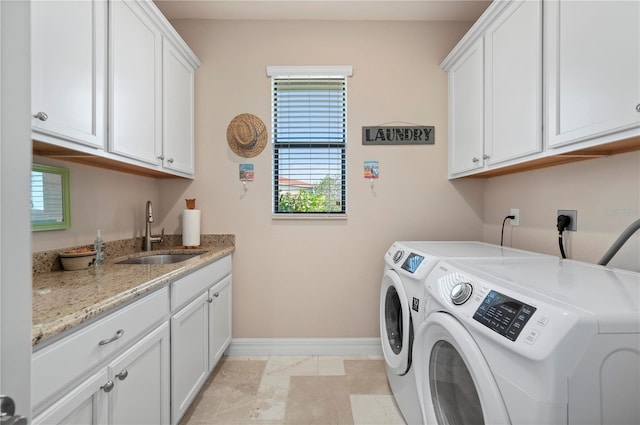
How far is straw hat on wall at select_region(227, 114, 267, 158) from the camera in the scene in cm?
236

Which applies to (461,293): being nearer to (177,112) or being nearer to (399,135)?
(399,135)

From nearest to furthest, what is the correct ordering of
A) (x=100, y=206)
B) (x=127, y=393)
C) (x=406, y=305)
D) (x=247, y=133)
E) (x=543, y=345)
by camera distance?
1. (x=543, y=345)
2. (x=127, y=393)
3. (x=406, y=305)
4. (x=100, y=206)
5. (x=247, y=133)

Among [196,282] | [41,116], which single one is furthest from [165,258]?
[41,116]

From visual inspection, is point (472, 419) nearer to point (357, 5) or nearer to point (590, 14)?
point (590, 14)

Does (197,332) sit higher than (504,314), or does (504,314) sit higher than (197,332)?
(504,314)

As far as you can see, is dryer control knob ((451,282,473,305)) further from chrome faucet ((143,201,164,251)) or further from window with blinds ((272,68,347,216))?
chrome faucet ((143,201,164,251))

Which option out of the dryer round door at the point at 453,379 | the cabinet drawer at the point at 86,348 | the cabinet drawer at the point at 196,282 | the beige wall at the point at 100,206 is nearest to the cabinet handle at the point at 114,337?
the cabinet drawer at the point at 86,348

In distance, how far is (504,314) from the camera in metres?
0.81

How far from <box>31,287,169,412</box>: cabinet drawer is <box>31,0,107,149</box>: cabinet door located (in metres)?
0.73

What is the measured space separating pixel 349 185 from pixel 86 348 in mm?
1892

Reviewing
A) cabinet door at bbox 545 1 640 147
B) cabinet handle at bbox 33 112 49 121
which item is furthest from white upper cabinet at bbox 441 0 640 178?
cabinet handle at bbox 33 112 49 121

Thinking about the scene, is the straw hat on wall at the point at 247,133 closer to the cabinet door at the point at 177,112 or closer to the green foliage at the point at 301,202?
the cabinet door at the point at 177,112

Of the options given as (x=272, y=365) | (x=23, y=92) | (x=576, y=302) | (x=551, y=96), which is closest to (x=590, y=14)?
(x=551, y=96)

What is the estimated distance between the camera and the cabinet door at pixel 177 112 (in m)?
1.93
